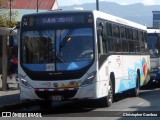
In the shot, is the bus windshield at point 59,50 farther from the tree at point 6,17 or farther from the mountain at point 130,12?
the mountain at point 130,12

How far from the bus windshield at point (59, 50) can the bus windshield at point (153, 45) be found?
13.4 m

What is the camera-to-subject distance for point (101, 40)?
1631 centimetres

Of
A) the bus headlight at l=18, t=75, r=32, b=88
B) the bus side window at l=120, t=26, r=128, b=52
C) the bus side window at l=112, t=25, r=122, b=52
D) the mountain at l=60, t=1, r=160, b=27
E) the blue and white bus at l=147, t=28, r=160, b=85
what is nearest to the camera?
the bus headlight at l=18, t=75, r=32, b=88

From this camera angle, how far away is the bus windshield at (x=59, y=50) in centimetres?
1557

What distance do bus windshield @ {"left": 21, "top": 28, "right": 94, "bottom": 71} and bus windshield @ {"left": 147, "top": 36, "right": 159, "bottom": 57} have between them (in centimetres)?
1342

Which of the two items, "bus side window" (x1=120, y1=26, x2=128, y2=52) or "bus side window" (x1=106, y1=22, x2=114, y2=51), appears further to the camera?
"bus side window" (x1=120, y1=26, x2=128, y2=52)

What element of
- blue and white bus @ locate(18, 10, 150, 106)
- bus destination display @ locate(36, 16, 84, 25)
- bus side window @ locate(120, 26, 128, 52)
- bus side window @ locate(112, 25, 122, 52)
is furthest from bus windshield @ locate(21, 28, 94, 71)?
bus side window @ locate(120, 26, 128, 52)

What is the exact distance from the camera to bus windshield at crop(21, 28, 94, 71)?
1557 centimetres

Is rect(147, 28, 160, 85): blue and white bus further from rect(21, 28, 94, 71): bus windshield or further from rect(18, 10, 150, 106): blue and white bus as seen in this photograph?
rect(21, 28, 94, 71): bus windshield

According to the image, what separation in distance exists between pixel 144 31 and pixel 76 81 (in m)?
11.0

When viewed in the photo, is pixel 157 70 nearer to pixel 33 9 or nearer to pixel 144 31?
pixel 144 31

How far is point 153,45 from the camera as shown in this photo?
28797mm

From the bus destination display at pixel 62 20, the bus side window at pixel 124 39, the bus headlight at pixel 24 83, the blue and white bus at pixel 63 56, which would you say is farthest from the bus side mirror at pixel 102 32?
the bus side window at pixel 124 39

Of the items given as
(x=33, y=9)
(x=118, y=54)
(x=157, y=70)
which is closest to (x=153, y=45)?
(x=157, y=70)
